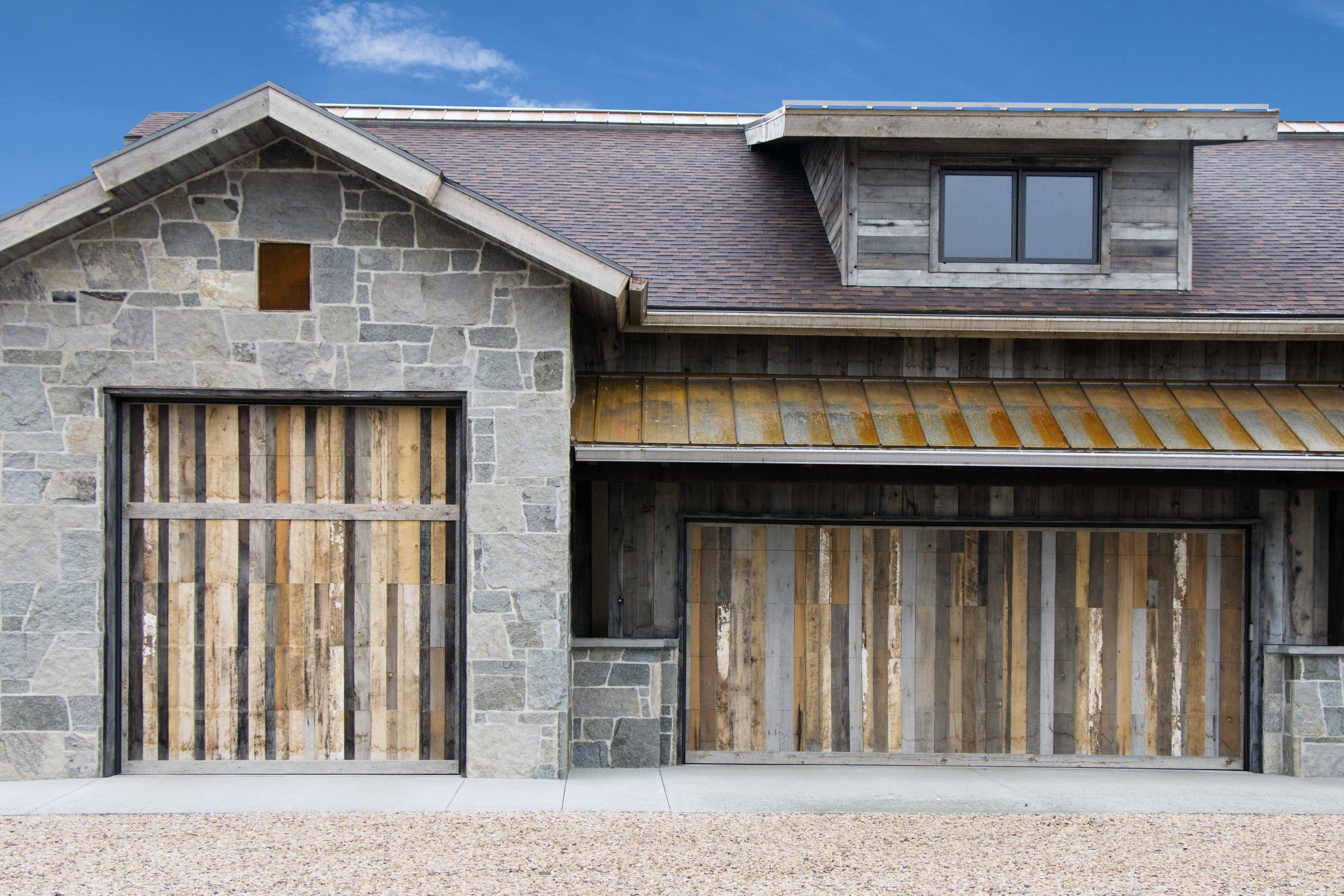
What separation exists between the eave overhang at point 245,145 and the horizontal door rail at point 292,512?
2.03 metres

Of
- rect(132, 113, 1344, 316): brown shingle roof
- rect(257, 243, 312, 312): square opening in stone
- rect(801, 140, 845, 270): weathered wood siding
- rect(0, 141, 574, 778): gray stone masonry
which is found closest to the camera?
rect(0, 141, 574, 778): gray stone masonry

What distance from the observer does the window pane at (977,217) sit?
27.3 feet

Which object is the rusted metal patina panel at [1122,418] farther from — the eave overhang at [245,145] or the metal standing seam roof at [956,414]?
the eave overhang at [245,145]

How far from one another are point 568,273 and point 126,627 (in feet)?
14.0

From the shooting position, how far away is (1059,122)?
318 inches

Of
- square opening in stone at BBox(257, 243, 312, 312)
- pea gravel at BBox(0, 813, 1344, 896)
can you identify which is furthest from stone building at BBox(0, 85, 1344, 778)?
pea gravel at BBox(0, 813, 1344, 896)

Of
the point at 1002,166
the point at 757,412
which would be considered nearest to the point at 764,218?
the point at 1002,166

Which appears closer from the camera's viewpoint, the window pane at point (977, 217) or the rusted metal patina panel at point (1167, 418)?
the rusted metal patina panel at point (1167, 418)

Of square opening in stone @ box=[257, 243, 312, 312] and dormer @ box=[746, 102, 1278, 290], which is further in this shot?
dormer @ box=[746, 102, 1278, 290]

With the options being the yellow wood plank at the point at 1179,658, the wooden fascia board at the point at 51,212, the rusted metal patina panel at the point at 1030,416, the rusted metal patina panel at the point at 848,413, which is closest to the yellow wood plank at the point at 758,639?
the rusted metal patina panel at the point at 848,413

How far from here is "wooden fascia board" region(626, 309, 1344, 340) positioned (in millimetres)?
7297

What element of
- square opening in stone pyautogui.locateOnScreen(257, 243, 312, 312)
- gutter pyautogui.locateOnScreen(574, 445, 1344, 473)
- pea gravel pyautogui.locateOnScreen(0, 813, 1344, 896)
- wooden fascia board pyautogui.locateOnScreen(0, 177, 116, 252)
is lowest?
pea gravel pyautogui.locateOnScreen(0, 813, 1344, 896)

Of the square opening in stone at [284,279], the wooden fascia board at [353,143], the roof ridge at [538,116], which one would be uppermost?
the roof ridge at [538,116]

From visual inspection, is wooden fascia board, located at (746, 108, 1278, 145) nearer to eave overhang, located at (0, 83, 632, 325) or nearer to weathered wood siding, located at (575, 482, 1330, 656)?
weathered wood siding, located at (575, 482, 1330, 656)
